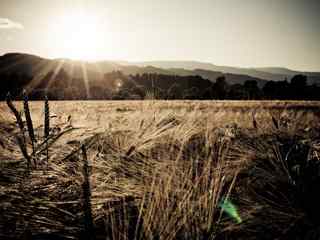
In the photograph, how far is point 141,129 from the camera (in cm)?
194

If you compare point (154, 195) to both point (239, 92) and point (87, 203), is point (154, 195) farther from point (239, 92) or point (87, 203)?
point (239, 92)

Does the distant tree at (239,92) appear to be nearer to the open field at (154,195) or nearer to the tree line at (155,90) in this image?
the tree line at (155,90)

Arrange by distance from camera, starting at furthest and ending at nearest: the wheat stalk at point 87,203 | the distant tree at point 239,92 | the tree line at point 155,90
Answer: the distant tree at point 239,92 → the tree line at point 155,90 → the wheat stalk at point 87,203

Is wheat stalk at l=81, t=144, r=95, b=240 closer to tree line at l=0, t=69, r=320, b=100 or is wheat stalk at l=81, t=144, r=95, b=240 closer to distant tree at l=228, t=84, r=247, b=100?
tree line at l=0, t=69, r=320, b=100

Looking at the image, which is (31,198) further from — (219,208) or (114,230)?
(219,208)

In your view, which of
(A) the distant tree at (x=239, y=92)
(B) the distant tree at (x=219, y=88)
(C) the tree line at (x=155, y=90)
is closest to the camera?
(C) the tree line at (x=155, y=90)

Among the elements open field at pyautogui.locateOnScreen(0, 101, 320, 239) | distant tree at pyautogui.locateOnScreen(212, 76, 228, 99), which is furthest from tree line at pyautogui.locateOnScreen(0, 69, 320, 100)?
open field at pyautogui.locateOnScreen(0, 101, 320, 239)

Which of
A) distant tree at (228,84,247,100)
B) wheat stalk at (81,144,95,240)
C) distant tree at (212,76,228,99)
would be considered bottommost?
wheat stalk at (81,144,95,240)

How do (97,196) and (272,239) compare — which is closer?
(272,239)

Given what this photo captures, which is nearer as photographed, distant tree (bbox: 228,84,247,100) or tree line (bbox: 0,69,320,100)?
tree line (bbox: 0,69,320,100)

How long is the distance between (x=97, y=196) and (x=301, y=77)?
41102mm

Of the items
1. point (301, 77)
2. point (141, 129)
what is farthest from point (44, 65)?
point (141, 129)

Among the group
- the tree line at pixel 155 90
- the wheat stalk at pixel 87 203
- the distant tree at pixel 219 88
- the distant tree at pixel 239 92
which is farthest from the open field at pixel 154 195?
the distant tree at pixel 219 88

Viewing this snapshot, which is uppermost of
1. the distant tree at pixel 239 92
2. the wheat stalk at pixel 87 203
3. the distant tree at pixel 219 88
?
the distant tree at pixel 219 88
